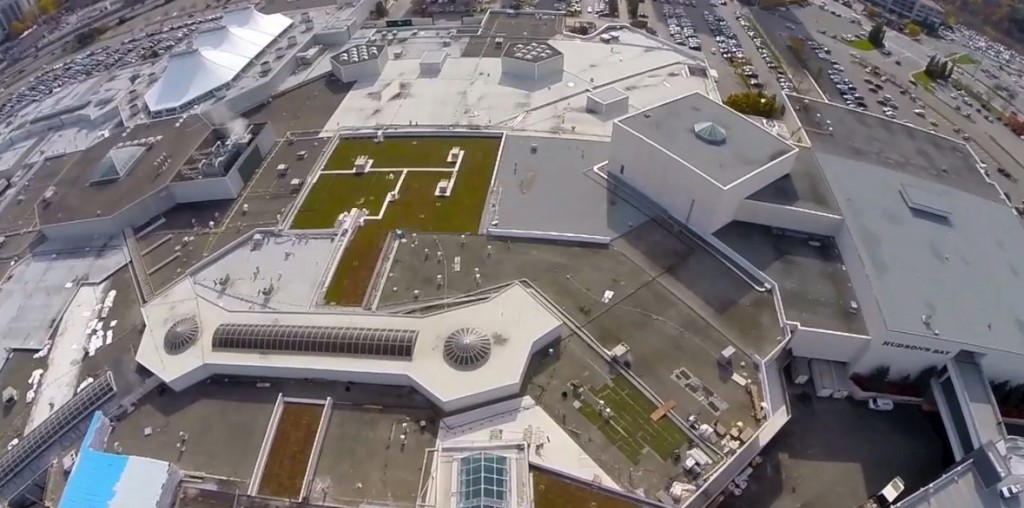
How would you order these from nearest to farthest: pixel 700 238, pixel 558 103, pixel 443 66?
1. pixel 700 238
2. pixel 558 103
3. pixel 443 66

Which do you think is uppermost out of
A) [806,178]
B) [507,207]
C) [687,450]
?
[806,178]

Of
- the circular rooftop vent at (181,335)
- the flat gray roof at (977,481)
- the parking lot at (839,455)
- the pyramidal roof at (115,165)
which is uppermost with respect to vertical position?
the pyramidal roof at (115,165)

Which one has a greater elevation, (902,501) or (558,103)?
(558,103)

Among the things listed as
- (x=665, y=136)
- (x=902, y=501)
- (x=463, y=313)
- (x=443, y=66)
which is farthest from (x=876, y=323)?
(x=443, y=66)

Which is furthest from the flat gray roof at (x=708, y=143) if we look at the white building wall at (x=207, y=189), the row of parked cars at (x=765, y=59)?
the white building wall at (x=207, y=189)

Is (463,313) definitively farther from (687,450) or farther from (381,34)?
(381,34)

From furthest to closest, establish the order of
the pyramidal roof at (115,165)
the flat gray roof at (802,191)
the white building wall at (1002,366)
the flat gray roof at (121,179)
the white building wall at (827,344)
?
the pyramidal roof at (115,165) < the flat gray roof at (121,179) < the flat gray roof at (802,191) < the white building wall at (827,344) < the white building wall at (1002,366)

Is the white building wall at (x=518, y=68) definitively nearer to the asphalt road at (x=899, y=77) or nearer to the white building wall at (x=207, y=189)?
the white building wall at (x=207, y=189)

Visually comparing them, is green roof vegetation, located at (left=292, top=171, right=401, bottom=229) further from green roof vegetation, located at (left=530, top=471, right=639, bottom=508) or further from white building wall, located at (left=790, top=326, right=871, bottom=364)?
white building wall, located at (left=790, top=326, right=871, bottom=364)
